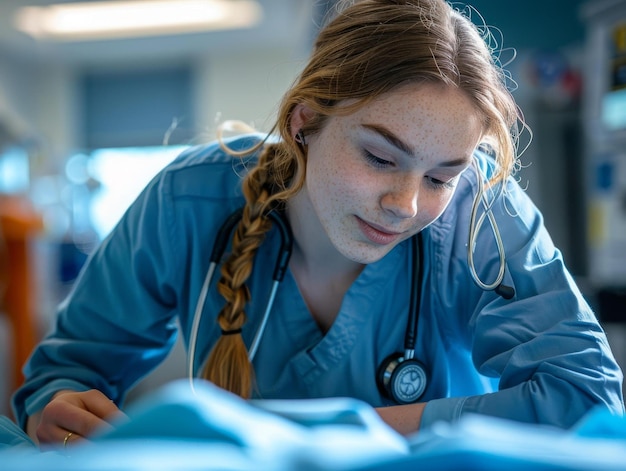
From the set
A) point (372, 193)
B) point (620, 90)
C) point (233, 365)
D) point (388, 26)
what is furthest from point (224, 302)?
point (620, 90)

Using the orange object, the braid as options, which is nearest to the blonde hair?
the braid

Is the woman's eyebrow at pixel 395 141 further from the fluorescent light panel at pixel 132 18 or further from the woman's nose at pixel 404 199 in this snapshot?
the fluorescent light panel at pixel 132 18

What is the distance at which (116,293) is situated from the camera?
119cm

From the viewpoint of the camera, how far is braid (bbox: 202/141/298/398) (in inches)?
43.0

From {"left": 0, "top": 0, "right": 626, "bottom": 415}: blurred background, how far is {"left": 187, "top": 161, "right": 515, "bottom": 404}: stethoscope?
0.26 meters

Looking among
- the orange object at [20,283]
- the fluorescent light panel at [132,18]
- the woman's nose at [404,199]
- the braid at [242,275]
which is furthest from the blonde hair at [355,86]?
the fluorescent light panel at [132,18]

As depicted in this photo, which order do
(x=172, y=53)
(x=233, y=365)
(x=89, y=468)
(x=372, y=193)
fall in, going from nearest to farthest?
(x=89, y=468) < (x=372, y=193) < (x=233, y=365) < (x=172, y=53)

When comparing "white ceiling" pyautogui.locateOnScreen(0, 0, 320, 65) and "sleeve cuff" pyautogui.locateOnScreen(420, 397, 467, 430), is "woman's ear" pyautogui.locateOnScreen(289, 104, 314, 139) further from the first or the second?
"white ceiling" pyautogui.locateOnScreen(0, 0, 320, 65)

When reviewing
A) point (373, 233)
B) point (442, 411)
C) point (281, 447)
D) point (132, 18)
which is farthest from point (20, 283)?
point (281, 447)

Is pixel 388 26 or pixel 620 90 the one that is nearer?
pixel 388 26

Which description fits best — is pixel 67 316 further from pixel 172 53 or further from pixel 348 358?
pixel 172 53

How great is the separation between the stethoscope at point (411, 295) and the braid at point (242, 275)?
2 cm

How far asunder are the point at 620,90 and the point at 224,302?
6.84 feet

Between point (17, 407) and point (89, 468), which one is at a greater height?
point (89, 468)
